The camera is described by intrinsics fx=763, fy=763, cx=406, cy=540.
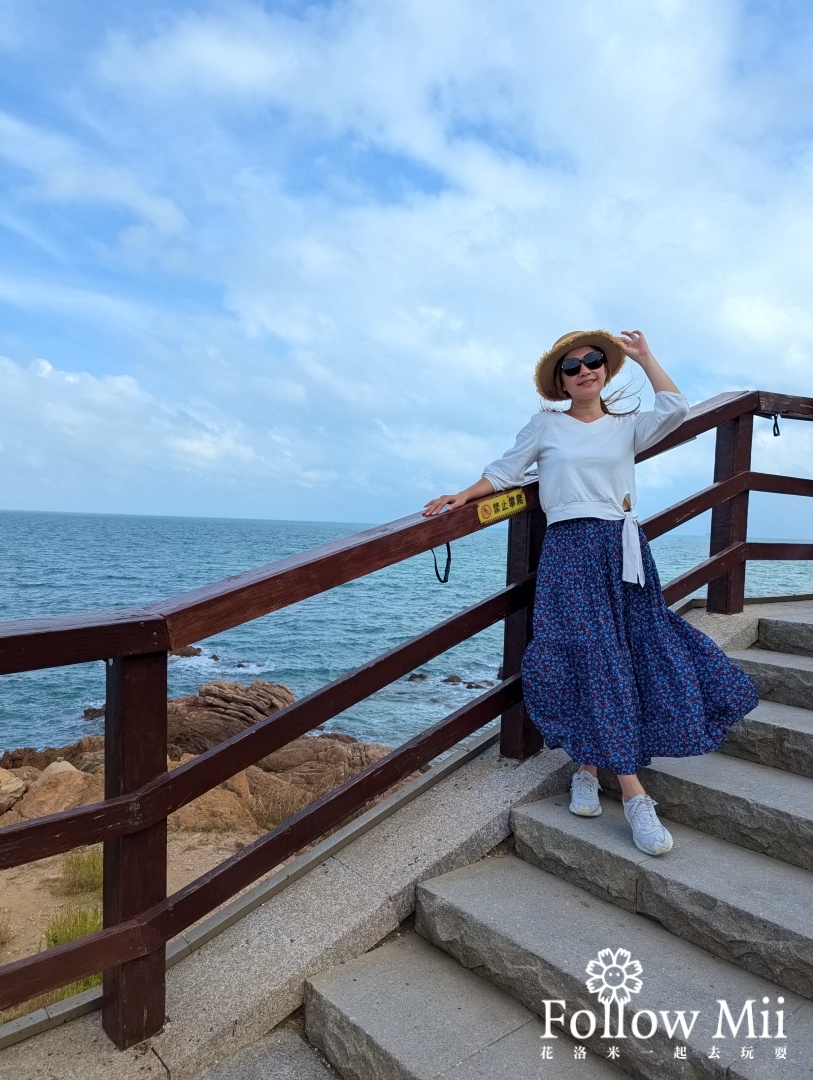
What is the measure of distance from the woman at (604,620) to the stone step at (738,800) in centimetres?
13

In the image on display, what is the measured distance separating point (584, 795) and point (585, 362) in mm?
1540

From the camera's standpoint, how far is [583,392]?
9.08 feet

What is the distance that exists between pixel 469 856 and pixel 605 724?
655 mm

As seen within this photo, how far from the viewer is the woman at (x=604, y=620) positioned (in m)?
2.57

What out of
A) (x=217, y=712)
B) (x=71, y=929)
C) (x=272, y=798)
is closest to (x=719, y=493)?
(x=71, y=929)

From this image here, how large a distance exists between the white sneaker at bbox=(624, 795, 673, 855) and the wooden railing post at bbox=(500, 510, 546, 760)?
0.59m

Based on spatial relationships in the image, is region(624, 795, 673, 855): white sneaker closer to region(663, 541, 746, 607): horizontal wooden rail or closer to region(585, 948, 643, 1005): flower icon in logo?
region(585, 948, 643, 1005): flower icon in logo

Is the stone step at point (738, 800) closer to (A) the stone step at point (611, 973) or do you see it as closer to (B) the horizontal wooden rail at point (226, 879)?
(A) the stone step at point (611, 973)

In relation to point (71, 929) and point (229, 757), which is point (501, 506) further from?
point (71, 929)

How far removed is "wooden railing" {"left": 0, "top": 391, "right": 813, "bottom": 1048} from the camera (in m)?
1.74

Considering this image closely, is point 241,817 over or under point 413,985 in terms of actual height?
under

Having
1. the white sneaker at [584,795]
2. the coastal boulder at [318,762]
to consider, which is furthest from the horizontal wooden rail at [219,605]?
the coastal boulder at [318,762]

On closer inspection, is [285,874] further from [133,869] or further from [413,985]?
[133,869]

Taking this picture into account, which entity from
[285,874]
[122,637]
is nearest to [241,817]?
[285,874]
